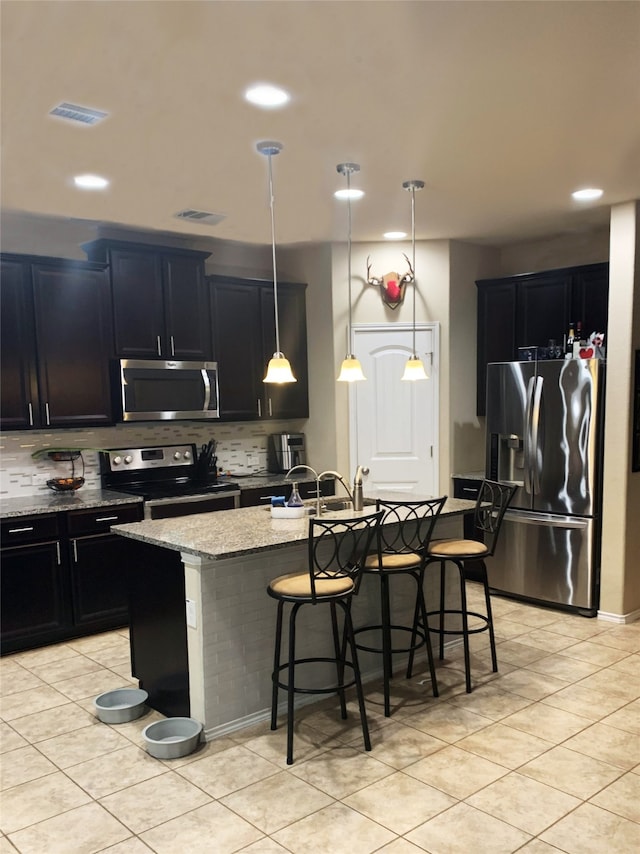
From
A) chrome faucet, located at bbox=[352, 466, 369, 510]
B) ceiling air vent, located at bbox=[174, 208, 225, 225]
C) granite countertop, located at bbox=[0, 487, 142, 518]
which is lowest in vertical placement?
granite countertop, located at bbox=[0, 487, 142, 518]

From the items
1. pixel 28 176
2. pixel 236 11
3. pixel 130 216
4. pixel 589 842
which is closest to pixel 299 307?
pixel 130 216

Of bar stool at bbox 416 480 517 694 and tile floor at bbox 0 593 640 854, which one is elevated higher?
bar stool at bbox 416 480 517 694

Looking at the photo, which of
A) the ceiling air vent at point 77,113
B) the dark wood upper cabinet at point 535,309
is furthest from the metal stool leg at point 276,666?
the dark wood upper cabinet at point 535,309

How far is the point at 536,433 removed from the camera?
4828 millimetres

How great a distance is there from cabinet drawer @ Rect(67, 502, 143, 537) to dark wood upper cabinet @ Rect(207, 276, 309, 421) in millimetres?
1251

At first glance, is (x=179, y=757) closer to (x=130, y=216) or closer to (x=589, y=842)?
(x=589, y=842)

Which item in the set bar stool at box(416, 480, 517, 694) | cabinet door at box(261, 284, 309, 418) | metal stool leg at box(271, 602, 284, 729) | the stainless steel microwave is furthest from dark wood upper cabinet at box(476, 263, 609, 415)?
metal stool leg at box(271, 602, 284, 729)

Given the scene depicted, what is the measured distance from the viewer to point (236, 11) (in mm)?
2051

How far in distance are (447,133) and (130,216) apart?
2294mm

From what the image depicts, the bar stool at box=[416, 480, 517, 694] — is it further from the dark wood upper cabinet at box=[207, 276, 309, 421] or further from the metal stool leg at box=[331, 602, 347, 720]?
the dark wood upper cabinet at box=[207, 276, 309, 421]

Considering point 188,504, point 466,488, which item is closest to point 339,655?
point 188,504

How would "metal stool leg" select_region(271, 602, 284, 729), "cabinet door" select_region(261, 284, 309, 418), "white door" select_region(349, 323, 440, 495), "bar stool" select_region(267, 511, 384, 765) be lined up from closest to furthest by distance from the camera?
"bar stool" select_region(267, 511, 384, 765)
"metal stool leg" select_region(271, 602, 284, 729)
"white door" select_region(349, 323, 440, 495)
"cabinet door" select_region(261, 284, 309, 418)

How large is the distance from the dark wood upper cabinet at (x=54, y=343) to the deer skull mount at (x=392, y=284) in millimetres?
2152

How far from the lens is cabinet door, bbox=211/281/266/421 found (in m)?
5.46
